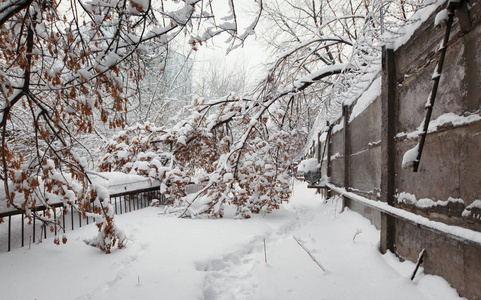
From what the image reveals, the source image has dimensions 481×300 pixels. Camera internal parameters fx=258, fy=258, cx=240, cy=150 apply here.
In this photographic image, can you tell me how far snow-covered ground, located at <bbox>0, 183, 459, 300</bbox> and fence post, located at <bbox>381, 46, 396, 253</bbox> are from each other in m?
0.31

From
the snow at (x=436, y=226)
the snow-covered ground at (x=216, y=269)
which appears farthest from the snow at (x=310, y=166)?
the snow at (x=436, y=226)

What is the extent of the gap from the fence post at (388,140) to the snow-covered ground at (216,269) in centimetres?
31

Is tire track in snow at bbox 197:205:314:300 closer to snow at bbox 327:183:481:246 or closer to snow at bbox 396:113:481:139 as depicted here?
snow at bbox 327:183:481:246

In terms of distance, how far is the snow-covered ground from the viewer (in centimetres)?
255

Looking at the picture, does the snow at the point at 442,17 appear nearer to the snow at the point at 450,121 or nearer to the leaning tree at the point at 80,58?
the snow at the point at 450,121

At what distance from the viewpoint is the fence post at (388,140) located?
2.89 metres

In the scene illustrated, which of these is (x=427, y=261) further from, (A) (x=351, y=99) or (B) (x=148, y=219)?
(B) (x=148, y=219)

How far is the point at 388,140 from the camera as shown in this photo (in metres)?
2.89

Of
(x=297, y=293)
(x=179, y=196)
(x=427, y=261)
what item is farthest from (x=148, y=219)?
(x=427, y=261)

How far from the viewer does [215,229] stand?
16.8 ft

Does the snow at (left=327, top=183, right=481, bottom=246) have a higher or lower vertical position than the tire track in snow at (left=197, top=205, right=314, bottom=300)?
higher

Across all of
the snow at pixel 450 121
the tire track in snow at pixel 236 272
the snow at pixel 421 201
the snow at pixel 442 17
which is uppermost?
the snow at pixel 442 17

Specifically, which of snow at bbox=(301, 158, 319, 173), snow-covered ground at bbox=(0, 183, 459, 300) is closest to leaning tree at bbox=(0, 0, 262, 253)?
snow-covered ground at bbox=(0, 183, 459, 300)

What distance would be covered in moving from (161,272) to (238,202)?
11.3ft
